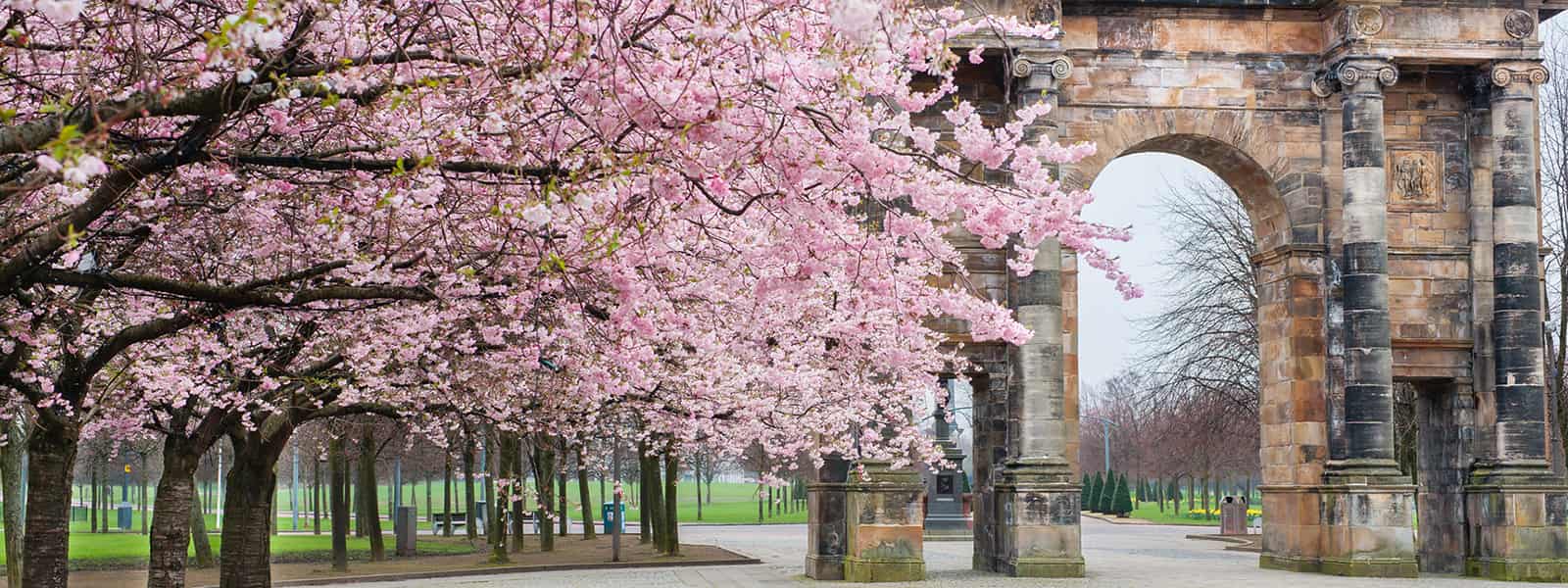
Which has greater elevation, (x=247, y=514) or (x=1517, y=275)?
(x=1517, y=275)

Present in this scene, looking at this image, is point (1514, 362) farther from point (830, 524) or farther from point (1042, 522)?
point (830, 524)

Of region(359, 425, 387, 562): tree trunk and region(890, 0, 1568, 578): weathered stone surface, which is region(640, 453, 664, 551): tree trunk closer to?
region(359, 425, 387, 562): tree trunk

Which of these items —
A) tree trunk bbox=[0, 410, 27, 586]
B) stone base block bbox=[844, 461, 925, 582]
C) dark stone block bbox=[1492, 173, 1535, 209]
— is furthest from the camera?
dark stone block bbox=[1492, 173, 1535, 209]

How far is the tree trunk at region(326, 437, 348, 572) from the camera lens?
3095cm

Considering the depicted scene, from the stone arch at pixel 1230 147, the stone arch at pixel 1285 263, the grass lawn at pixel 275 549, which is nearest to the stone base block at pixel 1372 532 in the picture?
the stone arch at pixel 1285 263

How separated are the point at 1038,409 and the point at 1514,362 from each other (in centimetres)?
807

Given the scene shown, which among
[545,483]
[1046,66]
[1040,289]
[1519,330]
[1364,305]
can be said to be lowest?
[545,483]

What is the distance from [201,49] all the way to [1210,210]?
41.1 meters

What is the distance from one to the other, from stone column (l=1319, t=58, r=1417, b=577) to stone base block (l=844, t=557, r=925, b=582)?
268 inches

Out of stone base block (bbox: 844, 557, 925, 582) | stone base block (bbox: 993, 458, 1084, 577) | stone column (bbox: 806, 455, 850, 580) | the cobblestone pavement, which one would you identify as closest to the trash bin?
the cobblestone pavement

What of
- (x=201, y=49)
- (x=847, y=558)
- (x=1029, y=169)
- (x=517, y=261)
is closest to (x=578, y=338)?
(x=517, y=261)

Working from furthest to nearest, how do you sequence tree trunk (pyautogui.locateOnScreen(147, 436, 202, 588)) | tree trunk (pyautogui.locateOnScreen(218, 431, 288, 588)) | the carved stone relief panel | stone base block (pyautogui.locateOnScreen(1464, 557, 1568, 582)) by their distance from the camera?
the carved stone relief panel, stone base block (pyautogui.locateOnScreen(1464, 557, 1568, 582)), tree trunk (pyautogui.locateOnScreen(218, 431, 288, 588)), tree trunk (pyautogui.locateOnScreen(147, 436, 202, 588))

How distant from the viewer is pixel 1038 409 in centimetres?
2766

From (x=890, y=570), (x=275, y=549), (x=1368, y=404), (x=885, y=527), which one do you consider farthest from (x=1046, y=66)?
(x=275, y=549)
